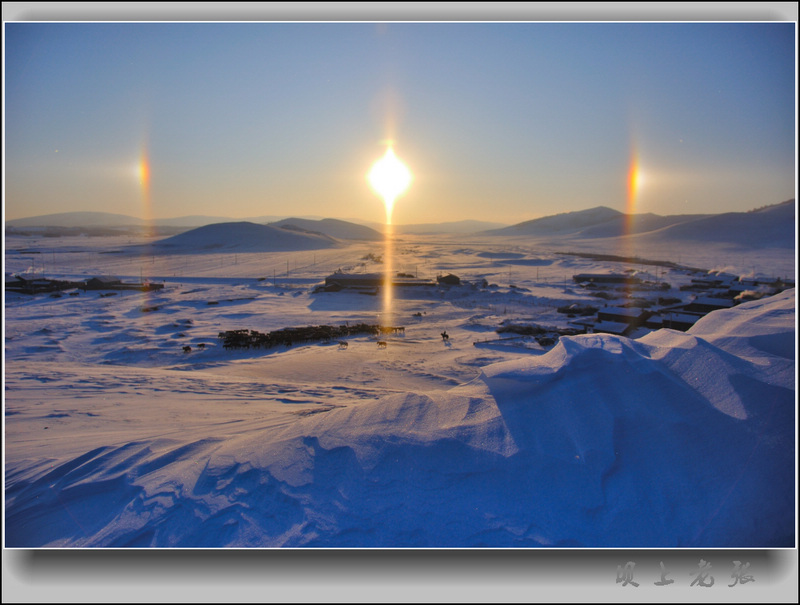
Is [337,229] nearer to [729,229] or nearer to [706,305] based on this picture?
[729,229]

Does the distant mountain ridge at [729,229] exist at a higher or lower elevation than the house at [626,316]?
higher

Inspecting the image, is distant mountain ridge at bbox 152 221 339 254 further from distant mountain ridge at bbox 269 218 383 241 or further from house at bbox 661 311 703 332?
house at bbox 661 311 703 332

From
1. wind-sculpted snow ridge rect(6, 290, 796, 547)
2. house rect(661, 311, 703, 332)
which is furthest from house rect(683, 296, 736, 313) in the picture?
wind-sculpted snow ridge rect(6, 290, 796, 547)

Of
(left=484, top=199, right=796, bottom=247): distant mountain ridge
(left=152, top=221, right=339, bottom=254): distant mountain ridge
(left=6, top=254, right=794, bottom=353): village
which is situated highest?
(left=484, top=199, right=796, bottom=247): distant mountain ridge

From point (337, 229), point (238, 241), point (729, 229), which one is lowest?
point (238, 241)

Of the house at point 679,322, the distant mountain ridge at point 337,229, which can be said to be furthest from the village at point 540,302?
the distant mountain ridge at point 337,229

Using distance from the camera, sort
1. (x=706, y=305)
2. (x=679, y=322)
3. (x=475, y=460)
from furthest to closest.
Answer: (x=706, y=305) < (x=679, y=322) < (x=475, y=460)

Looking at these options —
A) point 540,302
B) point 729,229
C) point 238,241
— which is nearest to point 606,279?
point 540,302

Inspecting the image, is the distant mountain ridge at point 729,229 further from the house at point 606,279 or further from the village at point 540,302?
the village at point 540,302

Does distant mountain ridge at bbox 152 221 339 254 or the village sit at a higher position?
distant mountain ridge at bbox 152 221 339 254

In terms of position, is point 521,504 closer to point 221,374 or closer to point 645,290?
point 221,374
